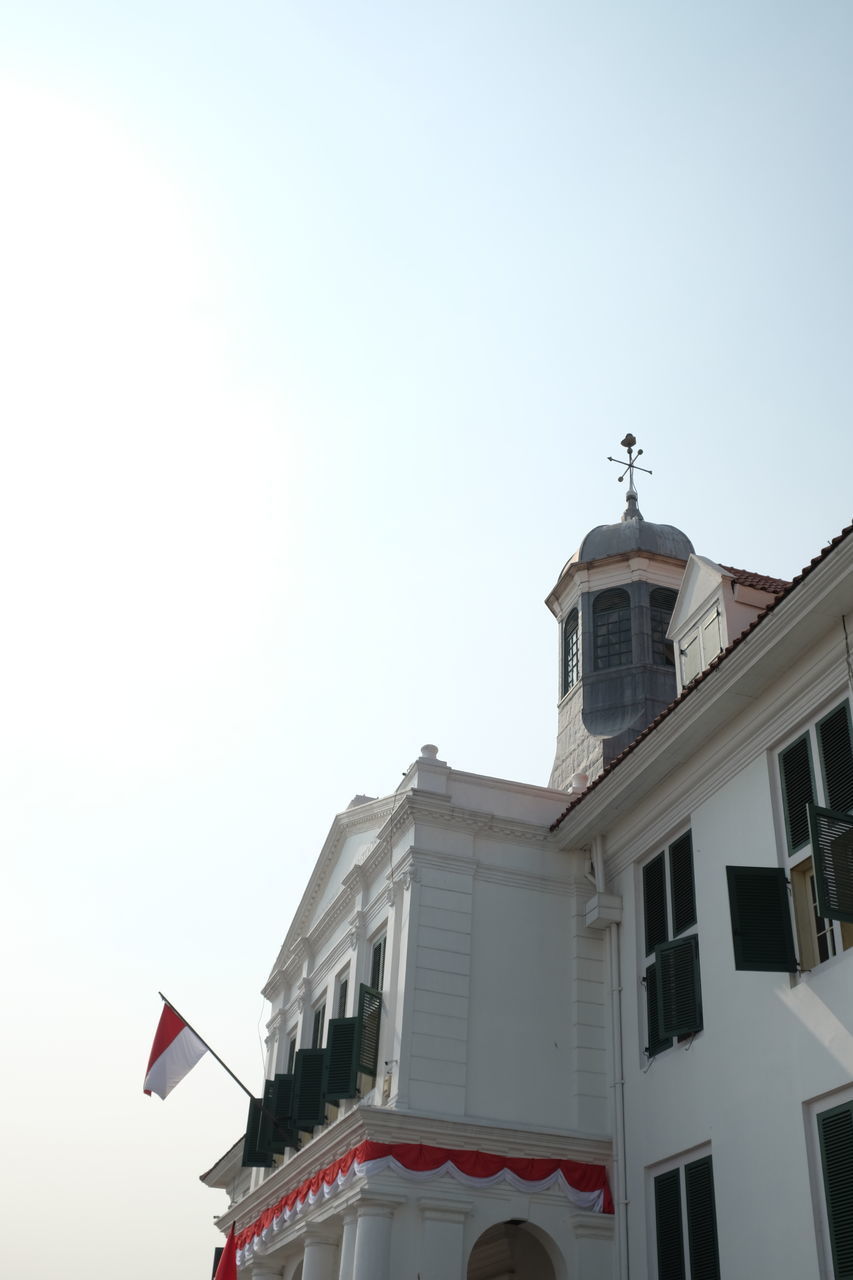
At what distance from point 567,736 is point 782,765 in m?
11.6

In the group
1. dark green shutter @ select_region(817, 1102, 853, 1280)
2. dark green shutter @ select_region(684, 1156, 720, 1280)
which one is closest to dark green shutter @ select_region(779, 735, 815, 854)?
dark green shutter @ select_region(817, 1102, 853, 1280)

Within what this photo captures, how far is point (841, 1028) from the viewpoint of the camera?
12.3 metres

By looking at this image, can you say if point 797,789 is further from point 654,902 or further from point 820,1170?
point 820,1170

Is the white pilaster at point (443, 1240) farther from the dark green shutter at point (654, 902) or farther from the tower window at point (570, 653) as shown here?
the tower window at point (570, 653)

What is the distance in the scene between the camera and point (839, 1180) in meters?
12.0

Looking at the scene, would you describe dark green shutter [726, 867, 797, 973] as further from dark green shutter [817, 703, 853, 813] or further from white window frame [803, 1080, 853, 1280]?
white window frame [803, 1080, 853, 1280]

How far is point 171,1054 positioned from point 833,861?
530 inches

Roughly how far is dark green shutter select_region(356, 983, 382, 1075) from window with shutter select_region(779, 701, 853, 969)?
692 cm

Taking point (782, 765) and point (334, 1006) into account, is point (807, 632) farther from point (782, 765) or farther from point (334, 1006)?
point (334, 1006)

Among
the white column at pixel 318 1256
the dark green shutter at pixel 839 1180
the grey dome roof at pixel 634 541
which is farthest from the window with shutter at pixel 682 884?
the grey dome roof at pixel 634 541

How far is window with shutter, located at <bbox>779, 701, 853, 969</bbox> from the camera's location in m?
11.8

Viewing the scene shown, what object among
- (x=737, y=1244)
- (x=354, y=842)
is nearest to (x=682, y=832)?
(x=737, y=1244)

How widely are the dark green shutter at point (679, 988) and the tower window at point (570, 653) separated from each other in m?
10.9

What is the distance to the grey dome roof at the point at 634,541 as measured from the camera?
26750 millimetres
